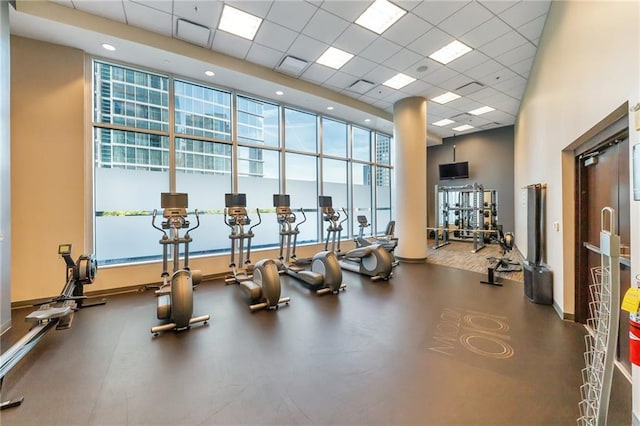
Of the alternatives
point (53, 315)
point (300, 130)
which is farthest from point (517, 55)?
point (53, 315)

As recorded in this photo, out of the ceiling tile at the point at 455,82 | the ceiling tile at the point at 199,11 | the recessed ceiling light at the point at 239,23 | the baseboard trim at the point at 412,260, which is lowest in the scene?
the baseboard trim at the point at 412,260

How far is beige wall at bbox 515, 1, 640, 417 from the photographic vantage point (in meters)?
1.86

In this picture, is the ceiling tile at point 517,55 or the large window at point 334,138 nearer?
the ceiling tile at point 517,55

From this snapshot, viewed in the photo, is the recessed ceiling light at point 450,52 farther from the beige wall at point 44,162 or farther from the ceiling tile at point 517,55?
the beige wall at point 44,162

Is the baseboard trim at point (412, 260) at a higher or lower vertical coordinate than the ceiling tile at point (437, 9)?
lower

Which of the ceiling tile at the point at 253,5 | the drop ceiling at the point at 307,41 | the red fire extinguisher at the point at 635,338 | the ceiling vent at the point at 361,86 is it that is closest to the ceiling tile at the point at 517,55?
the drop ceiling at the point at 307,41

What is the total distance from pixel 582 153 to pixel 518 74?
3701mm

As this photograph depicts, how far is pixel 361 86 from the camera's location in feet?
20.7

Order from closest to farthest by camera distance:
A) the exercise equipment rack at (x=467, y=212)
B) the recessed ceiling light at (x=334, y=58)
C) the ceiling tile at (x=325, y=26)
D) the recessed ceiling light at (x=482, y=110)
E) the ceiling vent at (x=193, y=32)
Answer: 1. the ceiling tile at (x=325, y=26)
2. the ceiling vent at (x=193, y=32)
3. the recessed ceiling light at (x=334, y=58)
4. the recessed ceiling light at (x=482, y=110)
5. the exercise equipment rack at (x=467, y=212)

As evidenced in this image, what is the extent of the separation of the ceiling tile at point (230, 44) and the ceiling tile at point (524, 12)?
4.11m

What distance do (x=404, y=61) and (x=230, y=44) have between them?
10.8 feet

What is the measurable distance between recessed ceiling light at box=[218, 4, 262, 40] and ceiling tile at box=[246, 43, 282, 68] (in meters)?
0.33

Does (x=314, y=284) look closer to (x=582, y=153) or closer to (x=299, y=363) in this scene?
(x=299, y=363)

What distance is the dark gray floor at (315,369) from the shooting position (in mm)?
1890
